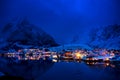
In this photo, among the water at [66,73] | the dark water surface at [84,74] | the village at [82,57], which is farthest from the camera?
the village at [82,57]

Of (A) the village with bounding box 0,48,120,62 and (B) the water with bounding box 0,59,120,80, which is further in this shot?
(A) the village with bounding box 0,48,120,62

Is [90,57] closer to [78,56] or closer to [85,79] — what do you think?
[78,56]

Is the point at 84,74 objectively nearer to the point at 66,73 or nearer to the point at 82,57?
the point at 66,73

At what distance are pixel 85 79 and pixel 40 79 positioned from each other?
9181mm

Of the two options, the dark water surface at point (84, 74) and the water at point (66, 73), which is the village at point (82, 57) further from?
the dark water surface at point (84, 74)

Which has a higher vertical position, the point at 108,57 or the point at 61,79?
the point at 108,57

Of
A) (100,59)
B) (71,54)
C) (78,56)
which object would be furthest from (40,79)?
(71,54)

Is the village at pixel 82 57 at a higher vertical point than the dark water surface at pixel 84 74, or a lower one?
higher

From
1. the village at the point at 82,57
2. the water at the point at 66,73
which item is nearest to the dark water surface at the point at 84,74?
the water at the point at 66,73

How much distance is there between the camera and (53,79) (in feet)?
165

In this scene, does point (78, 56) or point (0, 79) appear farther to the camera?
point (78, 56)

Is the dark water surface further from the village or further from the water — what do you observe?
the village

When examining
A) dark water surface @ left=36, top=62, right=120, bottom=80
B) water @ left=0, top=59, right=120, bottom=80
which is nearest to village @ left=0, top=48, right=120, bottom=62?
water @ left=0, top=59, right=120, bottom=80

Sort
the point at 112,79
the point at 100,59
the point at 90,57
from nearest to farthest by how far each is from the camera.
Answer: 1. the point at 112,79
2. the point at 100,59
3. the point at 90,57
